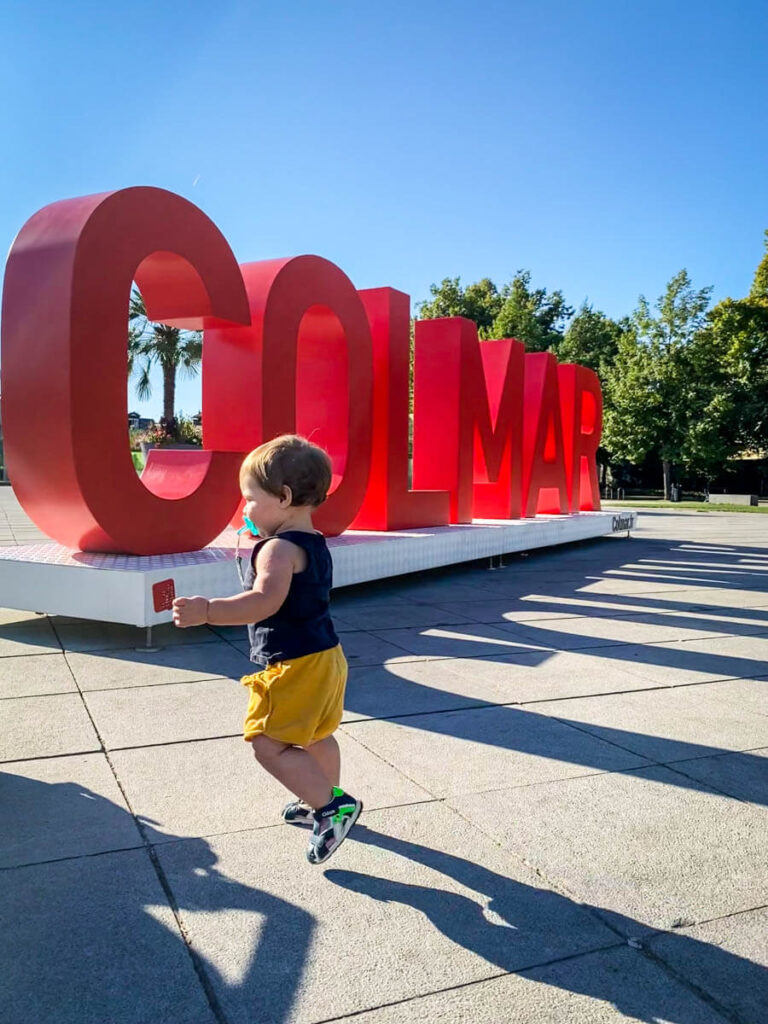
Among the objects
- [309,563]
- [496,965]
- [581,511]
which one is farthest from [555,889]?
[581,511]

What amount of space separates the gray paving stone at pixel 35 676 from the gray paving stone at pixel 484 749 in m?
1.99

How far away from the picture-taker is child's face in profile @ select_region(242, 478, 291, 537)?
2.94 metres

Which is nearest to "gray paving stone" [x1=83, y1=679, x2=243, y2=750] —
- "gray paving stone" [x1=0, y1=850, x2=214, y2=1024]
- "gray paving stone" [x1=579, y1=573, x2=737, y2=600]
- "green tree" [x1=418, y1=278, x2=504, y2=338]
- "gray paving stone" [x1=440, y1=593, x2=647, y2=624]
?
"gray paving stone" [x1=0, y1=850, x2=214, y2=1024]

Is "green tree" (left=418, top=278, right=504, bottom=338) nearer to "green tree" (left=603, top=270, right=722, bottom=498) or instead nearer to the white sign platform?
"green tree" (left=603, top=270, right=722, bottom=498)

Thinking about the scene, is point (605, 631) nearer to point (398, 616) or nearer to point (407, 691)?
point (398, 616)

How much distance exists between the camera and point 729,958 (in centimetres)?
254

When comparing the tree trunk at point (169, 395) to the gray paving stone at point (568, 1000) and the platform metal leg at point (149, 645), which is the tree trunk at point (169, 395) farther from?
the gray paving stone at point (568, 1000)

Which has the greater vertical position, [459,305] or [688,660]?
[459,305]

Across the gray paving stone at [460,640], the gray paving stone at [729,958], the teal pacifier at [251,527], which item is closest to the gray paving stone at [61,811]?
the teal pacifier at [251,527]

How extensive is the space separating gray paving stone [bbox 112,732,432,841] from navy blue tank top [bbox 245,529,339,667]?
34.3 inches

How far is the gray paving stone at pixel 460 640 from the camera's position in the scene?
261 inches

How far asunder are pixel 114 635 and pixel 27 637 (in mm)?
668

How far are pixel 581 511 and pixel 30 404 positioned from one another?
1321 cm

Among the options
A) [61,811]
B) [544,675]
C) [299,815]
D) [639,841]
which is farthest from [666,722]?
[61,811]
